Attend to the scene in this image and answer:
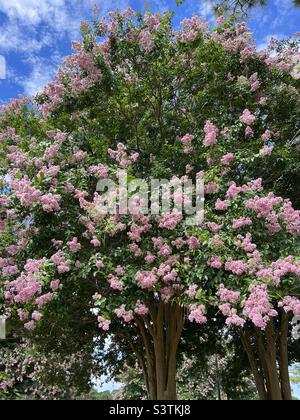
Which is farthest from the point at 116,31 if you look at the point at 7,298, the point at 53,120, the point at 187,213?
the point at 7,298

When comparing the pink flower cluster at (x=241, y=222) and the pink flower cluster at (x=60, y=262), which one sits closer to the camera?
the pink flower cluster at (x=241, y=222)

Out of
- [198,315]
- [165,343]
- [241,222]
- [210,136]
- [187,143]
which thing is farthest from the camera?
[165,343]

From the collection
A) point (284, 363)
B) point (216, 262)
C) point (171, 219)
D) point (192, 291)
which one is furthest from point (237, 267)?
point (284, 363)

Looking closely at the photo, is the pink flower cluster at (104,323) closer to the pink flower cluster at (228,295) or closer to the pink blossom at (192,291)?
the pink blossom at (192,291)

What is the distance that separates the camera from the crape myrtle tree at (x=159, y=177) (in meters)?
5.46

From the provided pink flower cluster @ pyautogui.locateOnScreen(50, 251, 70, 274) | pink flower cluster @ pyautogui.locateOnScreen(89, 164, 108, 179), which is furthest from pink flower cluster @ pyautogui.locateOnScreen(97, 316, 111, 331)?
pink flower cluster @ pyautogui.locateOnScreen(89, 164, 108, 179)

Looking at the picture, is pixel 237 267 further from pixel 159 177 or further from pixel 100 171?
pixel 100 171

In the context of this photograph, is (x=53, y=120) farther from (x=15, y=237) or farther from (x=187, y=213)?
(x=187, y=213)

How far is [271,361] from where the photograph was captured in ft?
30.2

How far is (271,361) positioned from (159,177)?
4862mm

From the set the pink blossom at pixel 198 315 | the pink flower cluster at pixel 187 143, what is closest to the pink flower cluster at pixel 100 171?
the pink flower cluster at pixel 187 143

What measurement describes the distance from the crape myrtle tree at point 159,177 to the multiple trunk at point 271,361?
4 centimetres
